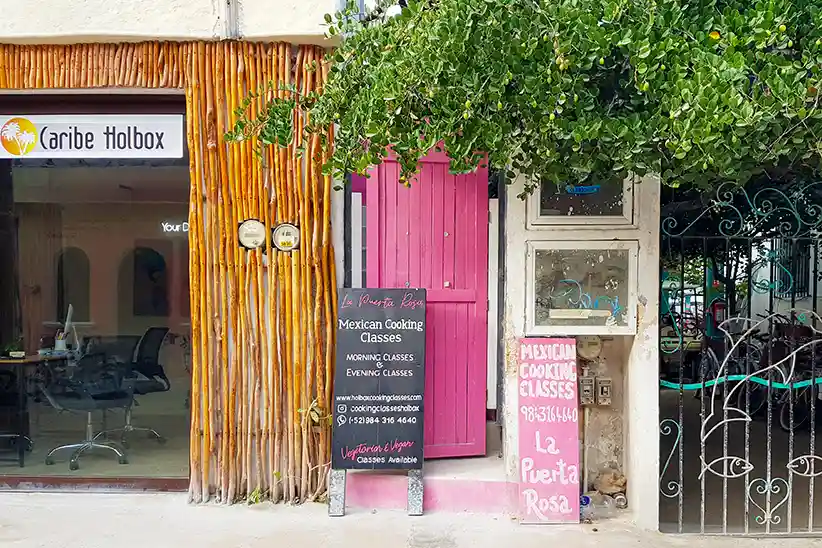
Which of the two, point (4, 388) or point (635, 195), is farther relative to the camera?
point (4, 388)

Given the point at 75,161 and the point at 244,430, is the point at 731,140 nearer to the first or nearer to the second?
the point at 244,430

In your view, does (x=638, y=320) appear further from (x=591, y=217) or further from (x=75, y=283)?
(x=75, y=283)

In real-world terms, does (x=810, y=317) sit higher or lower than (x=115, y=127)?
lower

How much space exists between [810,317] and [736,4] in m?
2.49

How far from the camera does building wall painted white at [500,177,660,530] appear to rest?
4594mm

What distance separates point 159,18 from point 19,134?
65.8 inches

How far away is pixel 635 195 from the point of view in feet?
15.1

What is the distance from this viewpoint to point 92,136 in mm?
5418

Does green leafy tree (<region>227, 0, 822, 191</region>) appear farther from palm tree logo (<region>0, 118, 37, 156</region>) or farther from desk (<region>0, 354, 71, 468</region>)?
desk (<region>0, 354, 71, 468</region>)

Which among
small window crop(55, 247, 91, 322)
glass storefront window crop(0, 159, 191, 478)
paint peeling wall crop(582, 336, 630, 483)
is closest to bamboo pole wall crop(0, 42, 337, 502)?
glass storefront window crop(0, 159, 191, 478)

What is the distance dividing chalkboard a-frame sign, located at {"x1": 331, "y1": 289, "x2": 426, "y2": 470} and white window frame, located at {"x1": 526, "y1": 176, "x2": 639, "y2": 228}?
A: 1.03 metres

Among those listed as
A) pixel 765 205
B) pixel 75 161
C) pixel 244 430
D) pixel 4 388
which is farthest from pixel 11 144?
pixel 765 205

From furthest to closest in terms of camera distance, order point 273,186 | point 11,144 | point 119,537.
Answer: point 11,144 → point 273,186 → point 119,537

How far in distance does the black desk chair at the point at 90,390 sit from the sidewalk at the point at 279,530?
2.24 feet
